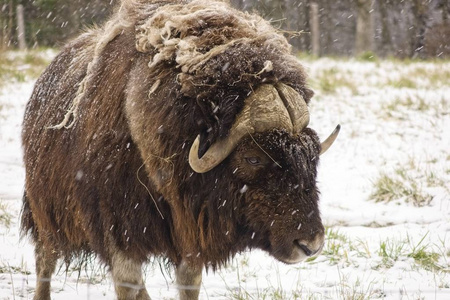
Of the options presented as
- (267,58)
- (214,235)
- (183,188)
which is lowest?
(214,235)

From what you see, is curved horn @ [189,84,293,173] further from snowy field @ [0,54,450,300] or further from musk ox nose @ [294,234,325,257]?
snowy field @ [0,54,450,300]

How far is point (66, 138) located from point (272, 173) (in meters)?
1.38

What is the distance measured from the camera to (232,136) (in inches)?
126

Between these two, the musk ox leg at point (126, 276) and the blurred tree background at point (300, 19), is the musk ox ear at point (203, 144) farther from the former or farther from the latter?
the blurred tree background at point (300, 19)

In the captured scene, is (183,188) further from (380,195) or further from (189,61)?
(380,195)

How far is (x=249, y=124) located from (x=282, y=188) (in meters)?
0.37

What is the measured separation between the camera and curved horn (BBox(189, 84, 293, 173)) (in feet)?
10.5

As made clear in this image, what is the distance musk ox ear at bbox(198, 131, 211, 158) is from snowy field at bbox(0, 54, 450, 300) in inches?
37.4

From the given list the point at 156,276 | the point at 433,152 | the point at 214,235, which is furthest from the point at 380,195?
the point at 214,235

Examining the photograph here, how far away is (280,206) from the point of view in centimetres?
322

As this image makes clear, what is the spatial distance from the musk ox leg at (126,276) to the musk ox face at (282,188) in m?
0.82

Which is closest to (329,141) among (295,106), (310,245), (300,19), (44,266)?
(295,106)

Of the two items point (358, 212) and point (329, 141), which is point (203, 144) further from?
point (358, 212)

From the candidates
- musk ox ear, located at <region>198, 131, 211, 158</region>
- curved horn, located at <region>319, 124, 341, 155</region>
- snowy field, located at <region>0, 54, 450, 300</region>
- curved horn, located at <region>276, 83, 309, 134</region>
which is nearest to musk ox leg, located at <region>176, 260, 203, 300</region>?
snowy field, located at <region>0, 54, 450, 300</region>
